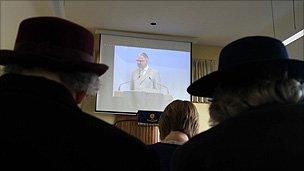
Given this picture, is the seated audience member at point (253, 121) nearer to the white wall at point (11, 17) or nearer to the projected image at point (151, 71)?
the white wall at point (11, 17)

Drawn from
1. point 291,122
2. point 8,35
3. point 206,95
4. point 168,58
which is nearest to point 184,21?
point 168,58

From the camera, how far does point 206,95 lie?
1466 millimetres

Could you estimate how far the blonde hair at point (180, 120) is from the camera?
1.98 m

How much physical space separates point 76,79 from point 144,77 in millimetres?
4812

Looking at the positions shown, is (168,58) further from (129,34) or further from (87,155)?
(87,155)

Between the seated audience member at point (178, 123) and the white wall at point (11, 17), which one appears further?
the white wall at point (11, 17)

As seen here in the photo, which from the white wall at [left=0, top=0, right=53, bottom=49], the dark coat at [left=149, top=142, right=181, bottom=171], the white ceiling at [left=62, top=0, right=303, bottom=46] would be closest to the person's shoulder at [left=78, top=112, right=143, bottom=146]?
the dark coat at [left=149, top=142, right=181, bottom=171]

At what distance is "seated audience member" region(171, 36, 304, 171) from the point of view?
1.02 metres

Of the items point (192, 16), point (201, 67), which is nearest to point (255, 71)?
point (192, 16)

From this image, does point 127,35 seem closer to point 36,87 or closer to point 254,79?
point 254,79

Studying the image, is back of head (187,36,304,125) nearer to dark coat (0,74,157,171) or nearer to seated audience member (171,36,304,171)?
seated audience member (171,36,304,171)

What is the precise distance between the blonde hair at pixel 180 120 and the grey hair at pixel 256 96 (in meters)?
0.74

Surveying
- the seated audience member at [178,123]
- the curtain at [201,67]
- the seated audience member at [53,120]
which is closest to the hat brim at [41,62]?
the seated audience member at [53,120]

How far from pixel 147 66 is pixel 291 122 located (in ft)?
16.3
